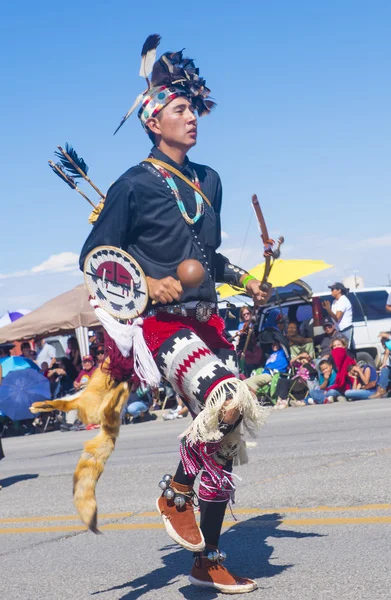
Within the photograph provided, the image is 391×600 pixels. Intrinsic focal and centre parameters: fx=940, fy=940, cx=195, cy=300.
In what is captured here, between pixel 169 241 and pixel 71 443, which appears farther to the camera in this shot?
pixel 71 443

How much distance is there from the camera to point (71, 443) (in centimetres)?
1423

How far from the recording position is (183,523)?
4.21m

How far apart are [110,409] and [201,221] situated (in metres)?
1.01

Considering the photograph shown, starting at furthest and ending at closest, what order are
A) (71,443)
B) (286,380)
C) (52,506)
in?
(286,380), (71,443), (52,506)

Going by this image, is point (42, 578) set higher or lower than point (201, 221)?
lower

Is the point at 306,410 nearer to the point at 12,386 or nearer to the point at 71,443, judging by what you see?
the point at 71,443

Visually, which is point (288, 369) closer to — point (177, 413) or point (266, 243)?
point (177, 413)

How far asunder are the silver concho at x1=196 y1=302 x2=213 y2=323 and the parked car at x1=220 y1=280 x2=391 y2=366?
1419 centimetres

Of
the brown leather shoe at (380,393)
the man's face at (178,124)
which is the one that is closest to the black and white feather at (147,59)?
the man's face at (178,124)

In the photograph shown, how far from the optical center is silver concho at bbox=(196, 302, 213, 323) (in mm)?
4414

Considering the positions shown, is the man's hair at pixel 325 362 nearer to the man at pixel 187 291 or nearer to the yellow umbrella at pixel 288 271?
the yellow umbrella at pixel 288 271

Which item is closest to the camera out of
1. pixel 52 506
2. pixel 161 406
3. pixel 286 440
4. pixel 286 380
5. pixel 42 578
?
pixel 42 578

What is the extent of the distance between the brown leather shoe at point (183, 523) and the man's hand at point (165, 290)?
33.2 inches

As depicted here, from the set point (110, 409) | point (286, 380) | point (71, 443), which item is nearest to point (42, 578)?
point (110, 409)
